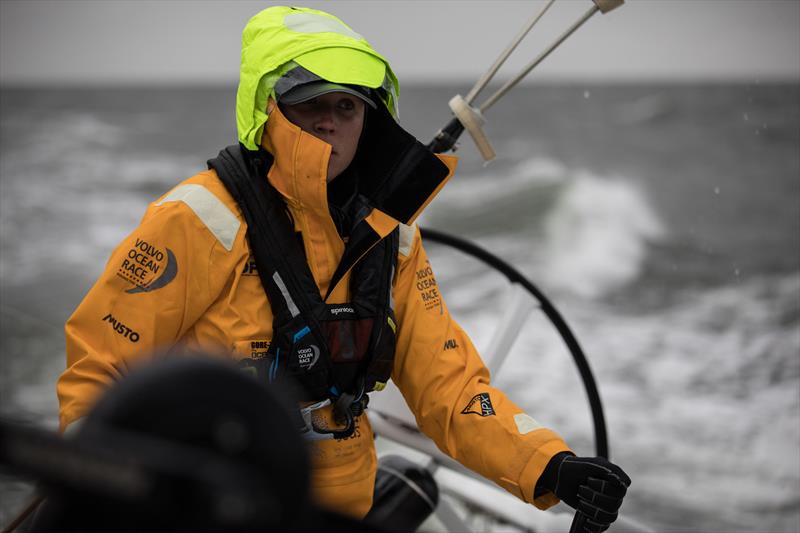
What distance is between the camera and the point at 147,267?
1.34m

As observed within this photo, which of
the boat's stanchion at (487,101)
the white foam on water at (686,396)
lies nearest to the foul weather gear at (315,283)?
the boat's stanchion at (487,101)

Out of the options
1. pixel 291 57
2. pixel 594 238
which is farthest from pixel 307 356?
pixel 594 238

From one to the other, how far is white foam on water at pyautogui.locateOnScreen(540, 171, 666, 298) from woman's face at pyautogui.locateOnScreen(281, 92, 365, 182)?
22.4 ft

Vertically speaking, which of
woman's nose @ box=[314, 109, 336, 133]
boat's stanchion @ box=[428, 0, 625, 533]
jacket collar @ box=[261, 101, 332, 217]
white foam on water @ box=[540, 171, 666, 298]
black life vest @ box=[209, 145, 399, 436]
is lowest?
black life vest @ box=[209, 145, 399, 436]

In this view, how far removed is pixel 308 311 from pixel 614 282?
7.50m

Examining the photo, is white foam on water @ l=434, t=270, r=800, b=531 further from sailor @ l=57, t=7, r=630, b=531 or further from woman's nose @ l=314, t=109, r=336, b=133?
woman's nose @ l=314, t=109, r=336, b=133

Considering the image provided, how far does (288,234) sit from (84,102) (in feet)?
115

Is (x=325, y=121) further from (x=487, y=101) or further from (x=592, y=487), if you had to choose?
(x=592, y=487)

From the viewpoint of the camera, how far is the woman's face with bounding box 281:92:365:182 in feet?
4.85

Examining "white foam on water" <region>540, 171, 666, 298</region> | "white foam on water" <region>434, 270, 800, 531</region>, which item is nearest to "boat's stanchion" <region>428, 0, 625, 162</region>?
"white foam on water" <region>434, 270, 800, 531</region>

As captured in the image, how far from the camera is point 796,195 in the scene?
13.8 metres

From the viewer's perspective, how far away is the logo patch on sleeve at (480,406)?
1.59 metres

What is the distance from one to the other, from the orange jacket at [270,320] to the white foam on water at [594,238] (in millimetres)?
6610

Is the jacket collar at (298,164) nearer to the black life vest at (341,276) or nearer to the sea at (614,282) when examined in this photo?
the black life vest at (341,276)
